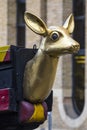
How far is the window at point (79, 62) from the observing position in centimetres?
1906

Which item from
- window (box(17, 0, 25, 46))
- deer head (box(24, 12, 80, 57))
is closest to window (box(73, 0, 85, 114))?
window (box(17, 0, 25, 46))

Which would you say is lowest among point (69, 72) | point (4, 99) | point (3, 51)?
point (69, 72)

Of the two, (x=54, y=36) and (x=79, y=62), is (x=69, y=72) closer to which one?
(x=79, y=62)

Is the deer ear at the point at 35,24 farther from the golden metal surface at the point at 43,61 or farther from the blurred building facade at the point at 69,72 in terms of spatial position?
the blurred building facade at the point at 69,72

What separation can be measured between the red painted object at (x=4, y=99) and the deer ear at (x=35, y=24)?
0.73 metres

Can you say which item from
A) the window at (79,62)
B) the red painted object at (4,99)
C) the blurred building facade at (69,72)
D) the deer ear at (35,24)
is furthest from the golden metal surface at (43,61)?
the window at (79,62)

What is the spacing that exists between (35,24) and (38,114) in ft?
3.33

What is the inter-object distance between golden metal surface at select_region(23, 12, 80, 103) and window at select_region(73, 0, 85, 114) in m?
12.9

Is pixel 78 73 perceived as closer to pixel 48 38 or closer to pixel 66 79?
pixel 66 79

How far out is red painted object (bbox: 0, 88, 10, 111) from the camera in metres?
5.79

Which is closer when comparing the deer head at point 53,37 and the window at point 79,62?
the deer head at point 53,37

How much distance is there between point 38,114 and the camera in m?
5.97

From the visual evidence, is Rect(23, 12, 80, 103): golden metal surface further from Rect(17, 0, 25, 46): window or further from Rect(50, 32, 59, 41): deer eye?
Rect(17, 0, 25, 46): window

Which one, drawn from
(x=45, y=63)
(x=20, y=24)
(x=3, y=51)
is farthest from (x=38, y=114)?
(x=20, y=24)
